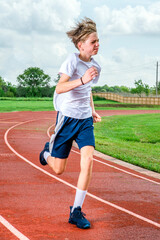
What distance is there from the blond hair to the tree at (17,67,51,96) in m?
117

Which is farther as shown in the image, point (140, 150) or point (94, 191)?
point (140, 150)

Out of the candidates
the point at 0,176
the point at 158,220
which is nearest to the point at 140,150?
the point at 0,176

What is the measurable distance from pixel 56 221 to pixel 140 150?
327 inches

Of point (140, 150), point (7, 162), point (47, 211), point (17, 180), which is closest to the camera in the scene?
point (47, 211)

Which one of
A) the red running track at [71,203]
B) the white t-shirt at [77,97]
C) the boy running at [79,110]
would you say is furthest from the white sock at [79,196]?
the white t-shirt at [77,97]

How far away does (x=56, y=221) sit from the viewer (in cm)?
493

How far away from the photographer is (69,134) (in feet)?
15.7

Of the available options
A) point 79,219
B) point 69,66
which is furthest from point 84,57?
point 79,219

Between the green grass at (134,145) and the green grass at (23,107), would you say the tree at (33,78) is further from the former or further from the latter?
the green grass at (134,145)

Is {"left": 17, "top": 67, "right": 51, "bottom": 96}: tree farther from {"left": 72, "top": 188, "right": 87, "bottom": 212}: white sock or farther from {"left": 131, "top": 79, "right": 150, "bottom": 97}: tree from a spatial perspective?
{"left": 72, "top": 188, "right": 87, "bottom": 212}: white sock

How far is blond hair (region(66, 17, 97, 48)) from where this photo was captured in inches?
181

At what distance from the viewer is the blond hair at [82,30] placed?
4598 mm

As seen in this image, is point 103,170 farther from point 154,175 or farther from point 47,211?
point 47,211

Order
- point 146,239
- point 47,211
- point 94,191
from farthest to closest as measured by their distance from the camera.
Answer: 1. point 94,191
2. point 47,211
3. point 146,239
